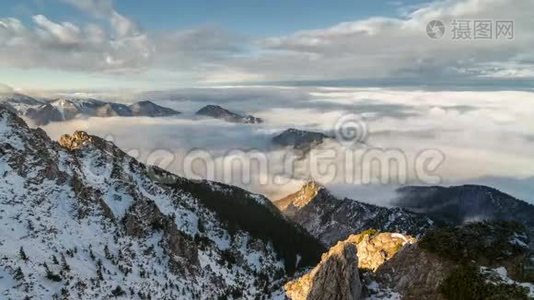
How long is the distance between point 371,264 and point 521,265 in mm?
94848

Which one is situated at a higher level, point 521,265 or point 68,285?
point 521,265

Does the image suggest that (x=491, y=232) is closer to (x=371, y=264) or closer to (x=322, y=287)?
(x=322, y=287)

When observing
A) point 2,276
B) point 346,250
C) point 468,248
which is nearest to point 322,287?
point 346,250

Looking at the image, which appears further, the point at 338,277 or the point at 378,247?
the point at 378,247

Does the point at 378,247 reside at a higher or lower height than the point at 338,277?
lower

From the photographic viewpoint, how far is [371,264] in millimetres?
185250

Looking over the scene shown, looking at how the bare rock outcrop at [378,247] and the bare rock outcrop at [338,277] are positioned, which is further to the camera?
the bare rock outcrop at [378,247]

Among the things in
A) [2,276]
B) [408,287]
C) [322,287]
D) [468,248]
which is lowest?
[2,276]

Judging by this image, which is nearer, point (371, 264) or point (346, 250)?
point (346, 250)

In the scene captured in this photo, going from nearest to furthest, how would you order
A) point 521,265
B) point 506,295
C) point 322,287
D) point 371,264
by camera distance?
point 506,295 → point 521,265 → point 322,287 → point 371,264

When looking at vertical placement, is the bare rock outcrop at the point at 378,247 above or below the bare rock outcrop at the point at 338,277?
below

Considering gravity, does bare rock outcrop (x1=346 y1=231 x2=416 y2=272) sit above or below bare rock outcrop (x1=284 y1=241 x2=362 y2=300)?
below

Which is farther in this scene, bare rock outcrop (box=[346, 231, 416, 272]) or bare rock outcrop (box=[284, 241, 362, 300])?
bare rock outcrop (box=[346, 231, 416, 272])

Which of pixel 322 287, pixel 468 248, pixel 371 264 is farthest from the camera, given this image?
pixel 371 264
